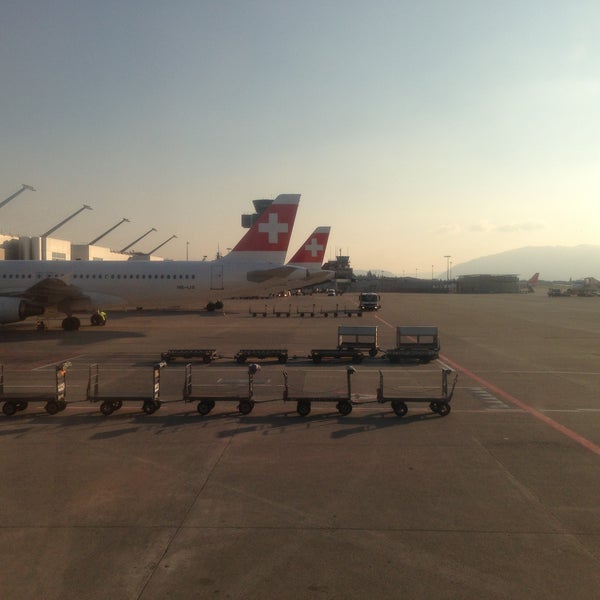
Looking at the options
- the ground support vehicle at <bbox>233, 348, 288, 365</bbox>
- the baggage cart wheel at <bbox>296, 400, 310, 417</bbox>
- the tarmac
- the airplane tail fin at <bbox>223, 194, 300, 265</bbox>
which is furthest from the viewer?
the airplane tail fin at <bbox>223, 194, 300, 265</bbox>

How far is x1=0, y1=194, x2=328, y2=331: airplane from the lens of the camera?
110 ft

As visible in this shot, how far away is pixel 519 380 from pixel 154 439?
36.0 feet

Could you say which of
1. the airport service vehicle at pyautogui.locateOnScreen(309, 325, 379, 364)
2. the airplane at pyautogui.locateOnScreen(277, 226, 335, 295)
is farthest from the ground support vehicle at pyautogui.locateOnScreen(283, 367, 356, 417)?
the airplane at pyautogui.locateOnScreen(277, 226, 335, 295)

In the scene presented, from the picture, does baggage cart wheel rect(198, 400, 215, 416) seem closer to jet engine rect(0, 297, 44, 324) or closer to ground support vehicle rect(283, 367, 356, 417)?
ground support vehicle rect(283, 367, 356, 417)

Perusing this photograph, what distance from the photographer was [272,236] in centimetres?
3453

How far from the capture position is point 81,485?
7980 millimetres

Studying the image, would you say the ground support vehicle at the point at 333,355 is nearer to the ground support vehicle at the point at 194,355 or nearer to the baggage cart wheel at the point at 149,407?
the ground support vehicle at the point at 194,355

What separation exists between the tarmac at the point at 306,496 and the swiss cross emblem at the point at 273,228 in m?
19.7

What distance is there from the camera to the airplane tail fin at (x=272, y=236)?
34469 mm

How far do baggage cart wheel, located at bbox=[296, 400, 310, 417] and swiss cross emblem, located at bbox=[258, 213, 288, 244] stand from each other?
2323 centimetres

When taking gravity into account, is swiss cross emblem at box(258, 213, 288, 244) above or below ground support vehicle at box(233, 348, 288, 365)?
above

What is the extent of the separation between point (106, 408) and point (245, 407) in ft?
9.72

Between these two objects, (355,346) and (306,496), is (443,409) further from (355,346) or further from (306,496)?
(355,346)

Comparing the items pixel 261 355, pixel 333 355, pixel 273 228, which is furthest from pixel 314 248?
pixel 261 355
